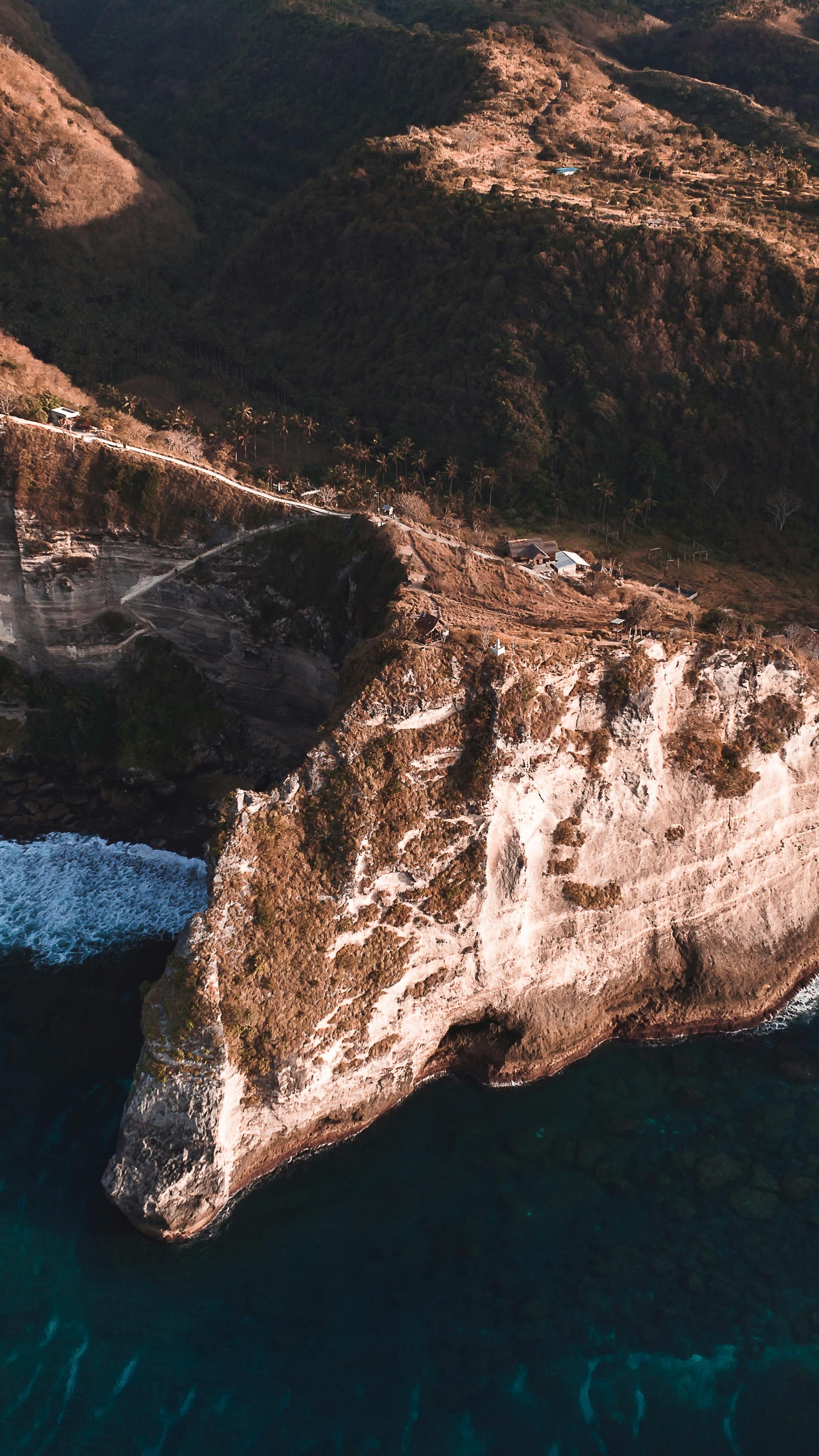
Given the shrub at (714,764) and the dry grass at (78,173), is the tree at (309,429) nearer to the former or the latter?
the dry grass at (78,173)

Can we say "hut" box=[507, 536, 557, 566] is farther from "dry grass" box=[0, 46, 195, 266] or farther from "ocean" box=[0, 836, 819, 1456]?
"dry grass" box=[0, 46, 195, 266]

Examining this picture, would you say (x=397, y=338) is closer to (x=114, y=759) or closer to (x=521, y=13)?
(x=114, y=759)

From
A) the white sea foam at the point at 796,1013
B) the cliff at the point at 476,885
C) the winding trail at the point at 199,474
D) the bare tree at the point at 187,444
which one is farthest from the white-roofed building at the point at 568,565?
the white sea foam at the point at 796,1013

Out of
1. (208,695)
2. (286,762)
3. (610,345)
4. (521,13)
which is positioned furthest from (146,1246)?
(521,13)

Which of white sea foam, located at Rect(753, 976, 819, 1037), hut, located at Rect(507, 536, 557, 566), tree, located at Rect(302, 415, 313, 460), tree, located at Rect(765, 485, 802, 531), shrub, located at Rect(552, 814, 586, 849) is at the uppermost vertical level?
tree, located at Rect(765, 485, 802, 531)

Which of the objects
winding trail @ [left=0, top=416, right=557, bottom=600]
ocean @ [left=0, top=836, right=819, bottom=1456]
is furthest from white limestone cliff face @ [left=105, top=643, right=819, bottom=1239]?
winding trail @ [left=0, top=416, right=557, bottom=600]

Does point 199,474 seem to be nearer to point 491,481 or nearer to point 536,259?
point 491,481

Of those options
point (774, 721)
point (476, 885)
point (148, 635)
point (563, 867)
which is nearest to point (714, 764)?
point (774, 721)
